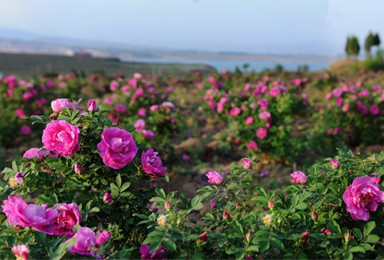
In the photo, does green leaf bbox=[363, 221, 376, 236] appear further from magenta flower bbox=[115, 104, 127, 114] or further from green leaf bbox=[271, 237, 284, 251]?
magenta flower bbox=[115, 104, 127, 114]

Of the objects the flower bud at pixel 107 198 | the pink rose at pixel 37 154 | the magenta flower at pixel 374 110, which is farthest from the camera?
the magenta flower at pixel 374 110

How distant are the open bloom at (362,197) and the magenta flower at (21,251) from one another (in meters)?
1.26

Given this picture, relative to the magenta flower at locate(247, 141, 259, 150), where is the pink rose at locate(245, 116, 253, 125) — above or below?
above

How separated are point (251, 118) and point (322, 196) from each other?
9.84 feet

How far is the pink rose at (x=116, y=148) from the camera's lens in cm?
177

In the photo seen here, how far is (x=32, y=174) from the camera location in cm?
190

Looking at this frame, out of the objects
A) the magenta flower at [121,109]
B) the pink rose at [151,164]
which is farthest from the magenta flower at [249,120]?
the pink rose at [151,164]

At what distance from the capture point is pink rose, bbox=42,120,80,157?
1.75 metres

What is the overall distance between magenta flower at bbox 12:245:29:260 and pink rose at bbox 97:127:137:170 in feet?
1.66

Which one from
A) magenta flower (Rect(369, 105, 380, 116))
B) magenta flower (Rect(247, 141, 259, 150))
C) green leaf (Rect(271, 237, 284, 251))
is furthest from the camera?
magenta flower (Rect(369, 105, 380, 116))

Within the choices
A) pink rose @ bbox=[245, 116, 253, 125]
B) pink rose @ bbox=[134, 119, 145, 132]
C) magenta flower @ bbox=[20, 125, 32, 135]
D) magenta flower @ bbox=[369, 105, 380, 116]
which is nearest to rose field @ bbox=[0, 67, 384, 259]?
pink rose @ bbox=[134, 119, 145, 132]

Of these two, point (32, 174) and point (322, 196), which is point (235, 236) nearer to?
point (322, 196)

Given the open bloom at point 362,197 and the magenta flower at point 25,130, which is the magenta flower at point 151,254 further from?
the magenta flower at point 25,130

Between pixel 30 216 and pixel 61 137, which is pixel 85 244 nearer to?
pixel 30 216
